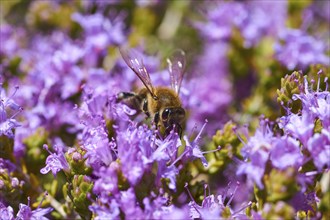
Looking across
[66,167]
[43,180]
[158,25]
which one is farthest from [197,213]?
[158,25]

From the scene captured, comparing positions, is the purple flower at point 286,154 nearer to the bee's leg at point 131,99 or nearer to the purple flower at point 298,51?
the bee's leg at point 131,99

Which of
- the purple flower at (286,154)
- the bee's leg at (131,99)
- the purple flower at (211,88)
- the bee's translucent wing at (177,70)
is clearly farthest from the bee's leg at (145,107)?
the purple flower at (286,154)

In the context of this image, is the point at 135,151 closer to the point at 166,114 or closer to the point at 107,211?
the point at 107,211

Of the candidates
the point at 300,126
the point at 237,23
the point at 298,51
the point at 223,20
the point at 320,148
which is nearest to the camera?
the point at 320,148

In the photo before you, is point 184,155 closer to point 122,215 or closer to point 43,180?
point 122,215

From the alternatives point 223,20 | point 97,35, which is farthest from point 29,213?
point 223,20

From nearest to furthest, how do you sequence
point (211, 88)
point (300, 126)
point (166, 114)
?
point (300, 126) → point (166, 114) → point (211, 88)
